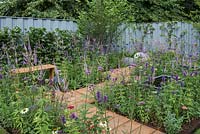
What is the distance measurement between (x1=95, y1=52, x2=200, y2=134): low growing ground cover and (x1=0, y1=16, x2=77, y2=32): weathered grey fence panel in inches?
134

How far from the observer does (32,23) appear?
257 inches

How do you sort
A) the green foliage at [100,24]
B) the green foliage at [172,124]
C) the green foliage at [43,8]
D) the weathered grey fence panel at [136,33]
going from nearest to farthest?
the green foliage at [172,124], the weathered grey fence panel at [136,33], the green foliage at [100,24], the green foliage at [43,8]

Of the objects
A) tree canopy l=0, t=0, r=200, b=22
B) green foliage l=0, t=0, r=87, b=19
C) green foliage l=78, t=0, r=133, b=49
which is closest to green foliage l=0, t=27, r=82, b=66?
green foliage l=78, t=0, r=133, b=49

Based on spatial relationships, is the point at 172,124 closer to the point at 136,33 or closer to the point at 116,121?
the point at 116,121

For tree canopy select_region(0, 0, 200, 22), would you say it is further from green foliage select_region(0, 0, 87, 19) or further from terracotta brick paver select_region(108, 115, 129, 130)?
terracotta brick paver select_region(108, 115, 129, 130)

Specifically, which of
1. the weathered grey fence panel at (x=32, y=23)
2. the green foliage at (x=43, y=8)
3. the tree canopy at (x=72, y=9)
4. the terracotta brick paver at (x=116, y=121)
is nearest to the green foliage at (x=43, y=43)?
the weathered grey fence panel at (x=32, y=23)

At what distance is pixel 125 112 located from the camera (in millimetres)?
3428

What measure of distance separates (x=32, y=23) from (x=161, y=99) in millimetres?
4339

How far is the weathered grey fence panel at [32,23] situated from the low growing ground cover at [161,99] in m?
3.40

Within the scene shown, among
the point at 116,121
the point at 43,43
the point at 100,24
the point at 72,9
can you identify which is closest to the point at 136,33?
the point at 100,24

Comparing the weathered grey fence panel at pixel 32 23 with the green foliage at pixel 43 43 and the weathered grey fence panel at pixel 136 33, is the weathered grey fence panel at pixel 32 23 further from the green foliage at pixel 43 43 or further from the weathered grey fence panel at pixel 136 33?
the green foliage at pixel 43 43

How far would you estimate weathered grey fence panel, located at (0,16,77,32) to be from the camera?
20.3 feet

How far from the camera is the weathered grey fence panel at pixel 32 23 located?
20.3 feet

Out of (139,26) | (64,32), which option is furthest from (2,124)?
(139,26)
